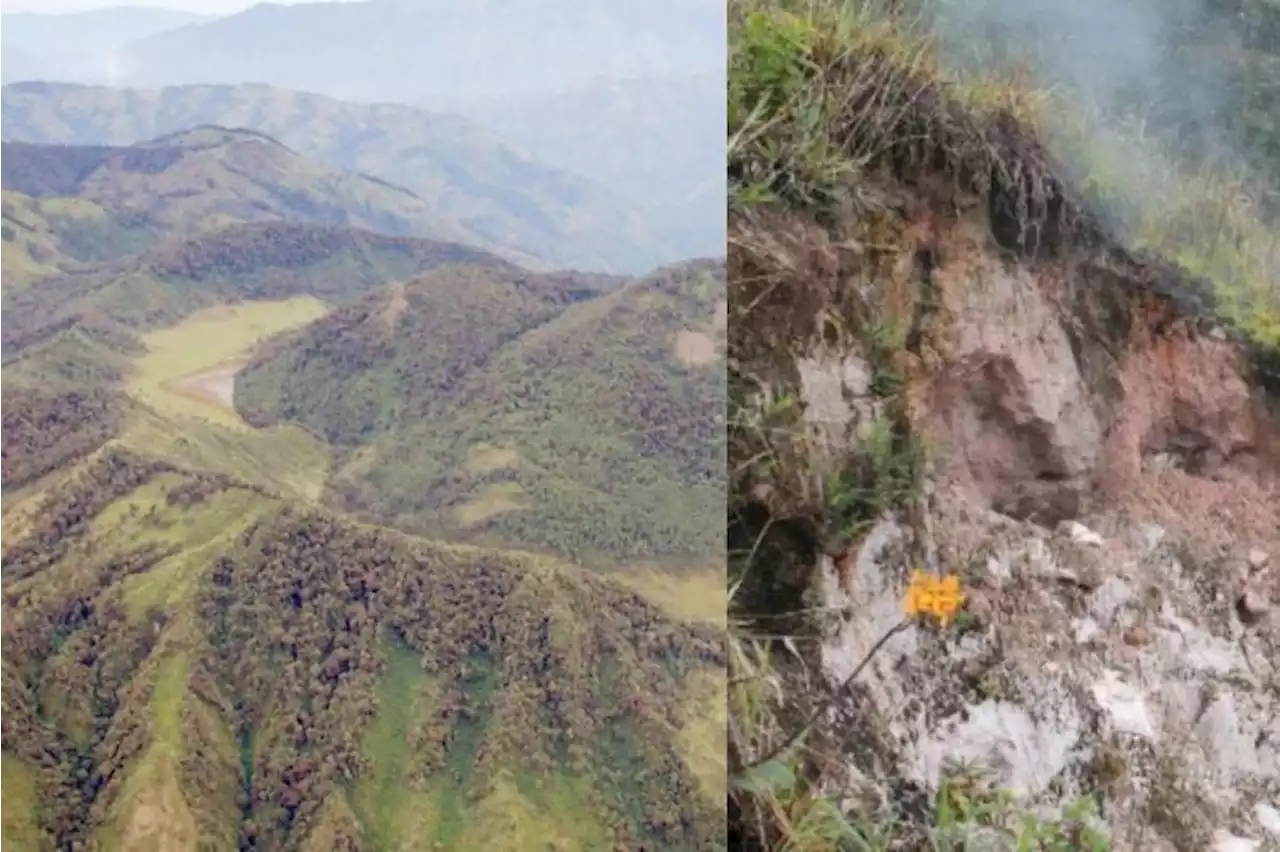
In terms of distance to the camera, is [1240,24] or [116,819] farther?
[1240,24]

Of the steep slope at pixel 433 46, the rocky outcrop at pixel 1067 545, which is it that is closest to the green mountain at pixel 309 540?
the steep slope at pixel 433 46

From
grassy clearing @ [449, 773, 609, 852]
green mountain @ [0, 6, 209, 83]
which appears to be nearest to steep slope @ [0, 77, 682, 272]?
green mountain @ [0, 6, 209, 83]

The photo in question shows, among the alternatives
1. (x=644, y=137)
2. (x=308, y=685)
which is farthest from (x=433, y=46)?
(x=308, y=685)

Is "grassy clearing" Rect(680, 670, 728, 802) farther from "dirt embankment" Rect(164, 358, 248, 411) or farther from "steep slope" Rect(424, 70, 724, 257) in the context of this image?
"dirt embankment" Rect(164, 358, 248, 411)

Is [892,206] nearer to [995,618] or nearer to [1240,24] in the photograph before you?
[995,618]

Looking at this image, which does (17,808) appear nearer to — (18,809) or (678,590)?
(18,809)

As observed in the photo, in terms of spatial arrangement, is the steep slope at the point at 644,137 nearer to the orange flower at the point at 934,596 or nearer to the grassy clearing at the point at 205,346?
the grassy clearing at the point at 205,346

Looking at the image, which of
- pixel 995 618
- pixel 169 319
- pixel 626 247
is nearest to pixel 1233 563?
pixel 995 618
